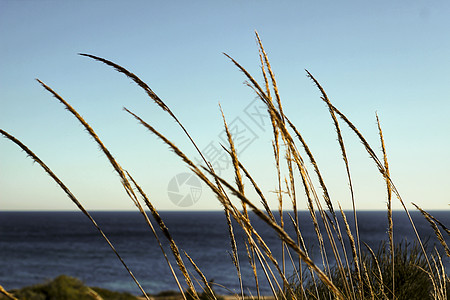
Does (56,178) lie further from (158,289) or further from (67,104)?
(158,289)

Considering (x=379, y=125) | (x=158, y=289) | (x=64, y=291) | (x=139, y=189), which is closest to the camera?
(x=139, y=189)

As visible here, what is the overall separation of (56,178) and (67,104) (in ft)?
0.74

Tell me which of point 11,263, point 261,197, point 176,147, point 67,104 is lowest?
point 11,263

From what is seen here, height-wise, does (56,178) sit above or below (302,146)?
below

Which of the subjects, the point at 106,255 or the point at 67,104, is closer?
the point at 67,104

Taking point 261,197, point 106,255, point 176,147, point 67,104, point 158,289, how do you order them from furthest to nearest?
point 106,255
point 158,289
point 261,197
point 67,104
point 176,147

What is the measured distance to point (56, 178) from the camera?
3.97 ft

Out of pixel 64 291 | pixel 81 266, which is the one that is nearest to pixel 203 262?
pixel 81 266

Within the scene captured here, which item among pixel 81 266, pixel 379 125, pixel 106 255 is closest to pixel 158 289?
pixel 81 266

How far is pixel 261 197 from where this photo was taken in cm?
146

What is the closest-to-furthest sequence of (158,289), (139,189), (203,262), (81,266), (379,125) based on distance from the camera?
(139,189)
(379,125)
(158,289)
(81,266)
(203,262)

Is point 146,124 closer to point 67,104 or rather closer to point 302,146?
A: point 67,104

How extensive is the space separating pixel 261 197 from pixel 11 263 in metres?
39.2

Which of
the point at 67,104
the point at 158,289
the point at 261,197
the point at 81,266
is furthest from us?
the point at 81,266
